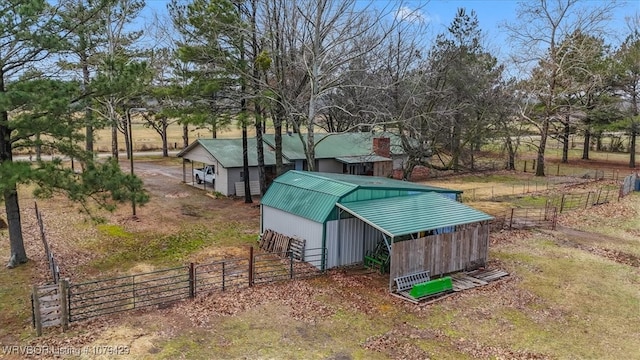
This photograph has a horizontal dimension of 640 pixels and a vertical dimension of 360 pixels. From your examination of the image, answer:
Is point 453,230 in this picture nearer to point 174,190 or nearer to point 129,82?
point 129,82

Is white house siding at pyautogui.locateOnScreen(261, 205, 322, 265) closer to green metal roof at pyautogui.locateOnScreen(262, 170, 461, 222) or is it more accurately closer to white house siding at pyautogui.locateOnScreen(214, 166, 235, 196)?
green metal roof at pyautogui.locateOnScreen(262, 170, 461, 222)

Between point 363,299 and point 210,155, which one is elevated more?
point 210,155

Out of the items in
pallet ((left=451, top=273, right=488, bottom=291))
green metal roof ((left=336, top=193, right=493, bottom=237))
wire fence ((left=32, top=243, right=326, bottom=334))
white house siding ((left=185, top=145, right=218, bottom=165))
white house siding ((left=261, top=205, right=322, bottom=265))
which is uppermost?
white house siding ((left=185, top=145, right=218, bottom=165))

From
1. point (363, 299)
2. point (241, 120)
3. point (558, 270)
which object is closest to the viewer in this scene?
point (363, 299)

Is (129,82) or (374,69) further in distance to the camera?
(374,69)

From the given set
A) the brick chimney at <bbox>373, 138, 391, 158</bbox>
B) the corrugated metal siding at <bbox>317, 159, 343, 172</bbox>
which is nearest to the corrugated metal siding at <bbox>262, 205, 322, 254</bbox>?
the corrugated metal siding at <bbox>317, 159, 343, 172</bbox>

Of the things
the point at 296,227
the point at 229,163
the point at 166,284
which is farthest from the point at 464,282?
the point at 229,163

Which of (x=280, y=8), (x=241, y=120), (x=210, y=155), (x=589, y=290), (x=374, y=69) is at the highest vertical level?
(x=280, y=8)

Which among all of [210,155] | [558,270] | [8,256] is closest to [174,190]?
[210,155]
